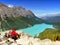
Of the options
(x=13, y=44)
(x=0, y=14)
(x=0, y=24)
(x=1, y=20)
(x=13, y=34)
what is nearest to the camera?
(x=13, y=44)

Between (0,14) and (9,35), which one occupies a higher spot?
(0,14)

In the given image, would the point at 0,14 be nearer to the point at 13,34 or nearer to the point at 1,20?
the point at 1,20

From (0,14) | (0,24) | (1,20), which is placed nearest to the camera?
(0,24)

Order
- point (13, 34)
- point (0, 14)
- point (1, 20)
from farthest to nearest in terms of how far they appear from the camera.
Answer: point (0, 14) → point (1, 20) → point (13, 34)

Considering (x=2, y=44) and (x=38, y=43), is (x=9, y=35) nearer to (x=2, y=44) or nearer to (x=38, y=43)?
(x=2, y=44)

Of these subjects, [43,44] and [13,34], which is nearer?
[43,44]

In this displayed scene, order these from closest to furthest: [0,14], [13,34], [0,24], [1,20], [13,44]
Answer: [13,44] < [13,34] < [0,24] < [1,20] < [0,14]

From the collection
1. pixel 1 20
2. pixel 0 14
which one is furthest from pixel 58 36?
pixel 0 14

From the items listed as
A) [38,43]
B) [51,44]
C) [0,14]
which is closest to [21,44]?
[38,43]

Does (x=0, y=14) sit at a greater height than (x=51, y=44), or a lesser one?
greater
